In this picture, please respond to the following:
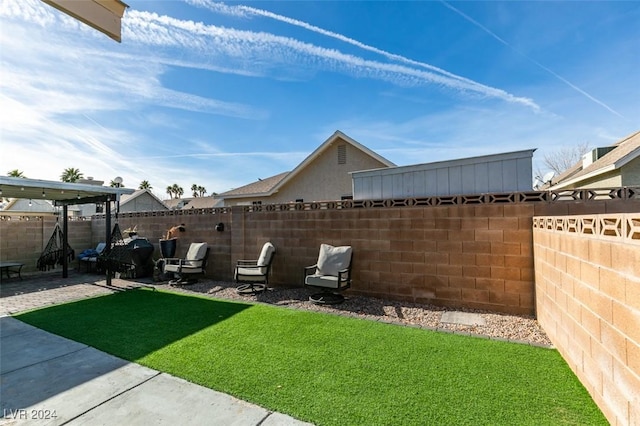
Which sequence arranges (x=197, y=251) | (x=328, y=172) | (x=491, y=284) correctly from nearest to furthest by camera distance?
(x=491, y=284)
(x=197, y=251)
(x=328, y=172)

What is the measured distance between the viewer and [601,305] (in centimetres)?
220

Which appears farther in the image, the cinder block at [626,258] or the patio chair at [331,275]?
the patio chair at [331,275]

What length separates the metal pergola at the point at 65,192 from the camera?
270 inches

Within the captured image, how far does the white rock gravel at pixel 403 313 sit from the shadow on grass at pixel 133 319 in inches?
28.5

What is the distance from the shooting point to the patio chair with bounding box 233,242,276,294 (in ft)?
20.8

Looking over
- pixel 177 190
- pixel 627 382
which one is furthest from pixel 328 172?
pixel 177 190

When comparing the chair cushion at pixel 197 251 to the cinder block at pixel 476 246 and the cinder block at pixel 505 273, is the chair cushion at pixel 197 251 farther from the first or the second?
the cinder block at pixel 505 273

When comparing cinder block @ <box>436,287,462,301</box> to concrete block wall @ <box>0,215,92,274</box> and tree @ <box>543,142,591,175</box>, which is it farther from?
tree @ <box>543,142,591,175</box>

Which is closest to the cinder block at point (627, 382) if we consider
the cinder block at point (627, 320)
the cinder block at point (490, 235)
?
the cinder block at point (627, 320)

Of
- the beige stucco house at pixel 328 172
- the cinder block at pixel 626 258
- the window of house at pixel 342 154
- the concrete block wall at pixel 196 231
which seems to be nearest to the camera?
the cinder block at pixel 626 258

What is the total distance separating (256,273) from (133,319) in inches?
93.1

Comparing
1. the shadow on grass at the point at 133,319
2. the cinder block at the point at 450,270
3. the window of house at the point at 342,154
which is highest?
the window of house at the point at 342,154

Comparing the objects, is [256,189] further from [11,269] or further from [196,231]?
[11,269]

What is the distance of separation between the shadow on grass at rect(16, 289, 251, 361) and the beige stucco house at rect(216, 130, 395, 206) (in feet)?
25.7
